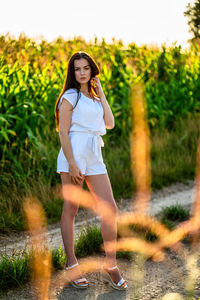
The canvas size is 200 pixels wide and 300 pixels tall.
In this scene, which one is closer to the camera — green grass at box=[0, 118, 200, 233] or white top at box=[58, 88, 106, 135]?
white top at box=[58, 88, 106, 135]

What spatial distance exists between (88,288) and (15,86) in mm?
3328

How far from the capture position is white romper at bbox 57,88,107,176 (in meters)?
3.13

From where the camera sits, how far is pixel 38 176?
5648mm

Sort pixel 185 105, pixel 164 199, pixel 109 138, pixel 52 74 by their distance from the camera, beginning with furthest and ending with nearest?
pixel 185 105 → pixel 109 138 → pixel 52 74 → pixel 164 199

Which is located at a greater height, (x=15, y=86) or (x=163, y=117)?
(x=15, y=86)

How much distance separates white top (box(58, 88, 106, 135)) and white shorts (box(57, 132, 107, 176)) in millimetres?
52

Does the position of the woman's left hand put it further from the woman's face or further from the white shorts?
the white shorts

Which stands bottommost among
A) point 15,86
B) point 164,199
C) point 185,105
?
point 164,199

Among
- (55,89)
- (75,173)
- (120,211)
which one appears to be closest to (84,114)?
(75,173)

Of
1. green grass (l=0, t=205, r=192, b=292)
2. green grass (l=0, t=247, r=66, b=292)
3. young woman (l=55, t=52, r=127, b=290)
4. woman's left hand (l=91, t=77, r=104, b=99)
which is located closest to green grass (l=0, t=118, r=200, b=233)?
green grass (l=0, t=205, r=192, b=292)

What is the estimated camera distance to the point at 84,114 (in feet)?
10.3

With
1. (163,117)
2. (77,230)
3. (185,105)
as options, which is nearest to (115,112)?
(163,117)

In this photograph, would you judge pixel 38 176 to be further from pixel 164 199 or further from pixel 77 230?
pixel 164 199

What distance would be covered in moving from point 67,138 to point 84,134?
0.14m
